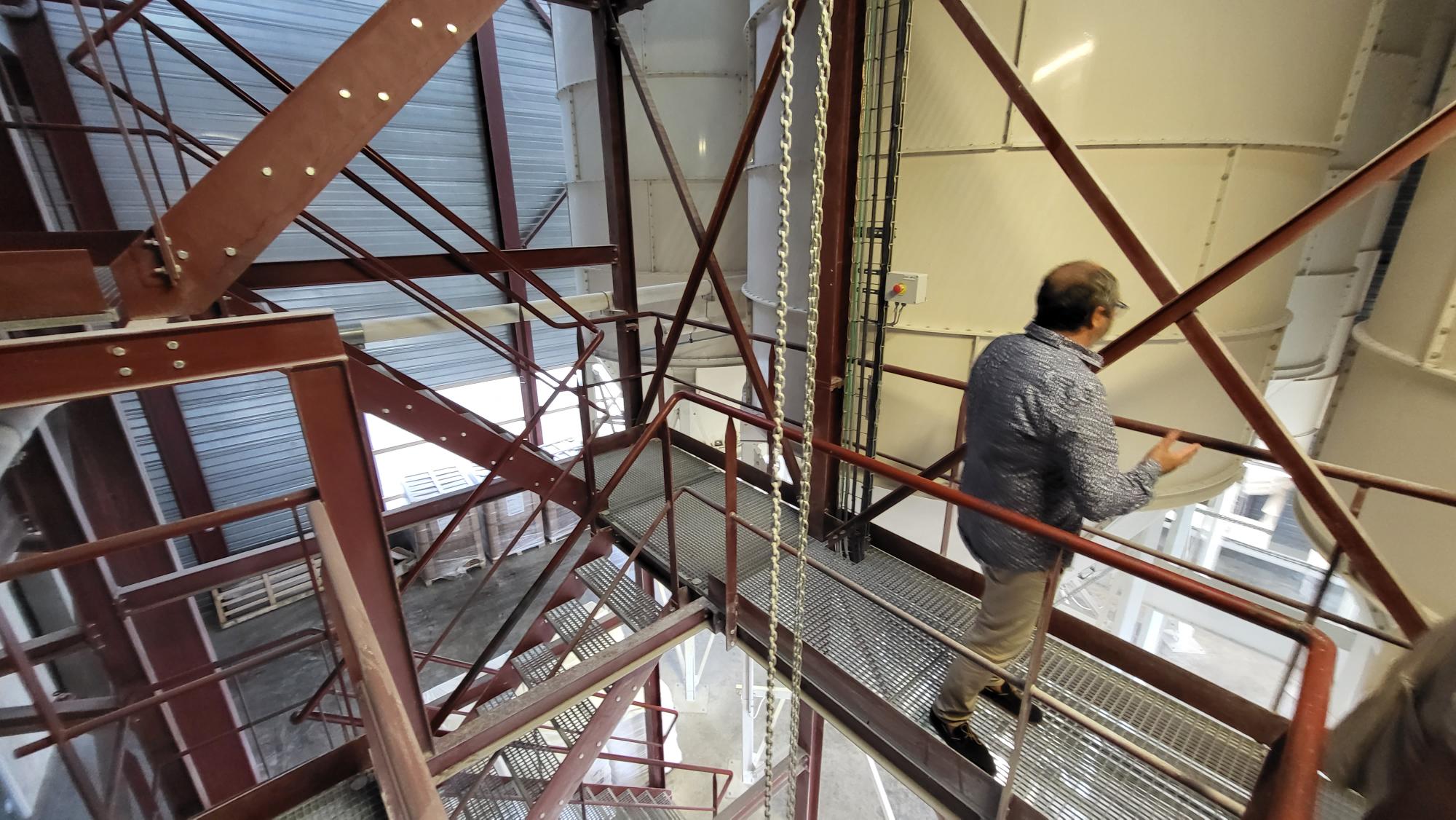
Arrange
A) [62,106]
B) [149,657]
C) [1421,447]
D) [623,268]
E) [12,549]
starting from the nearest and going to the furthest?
[1421,447] < [12,549] < [149,657] < [623,268] < [62,106]

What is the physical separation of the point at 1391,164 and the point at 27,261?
188 inches

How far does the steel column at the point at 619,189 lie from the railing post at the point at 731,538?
2.73m

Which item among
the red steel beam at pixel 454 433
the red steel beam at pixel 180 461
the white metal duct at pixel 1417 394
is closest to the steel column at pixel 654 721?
the red steel beam at pixel 454 433

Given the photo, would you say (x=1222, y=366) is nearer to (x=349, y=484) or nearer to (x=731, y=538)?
(x=731, y=538)

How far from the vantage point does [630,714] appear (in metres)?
7.79

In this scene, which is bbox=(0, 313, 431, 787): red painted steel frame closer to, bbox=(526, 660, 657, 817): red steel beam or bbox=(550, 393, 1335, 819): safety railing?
bbox=(550, 393, 1335, 819): safety railing

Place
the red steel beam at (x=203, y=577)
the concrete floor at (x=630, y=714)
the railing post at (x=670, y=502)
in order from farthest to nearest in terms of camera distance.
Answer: the concrete floor at (x=630, y=714), the red steel beam at (x=203, y=577), the railing post at (x=670, y=502)

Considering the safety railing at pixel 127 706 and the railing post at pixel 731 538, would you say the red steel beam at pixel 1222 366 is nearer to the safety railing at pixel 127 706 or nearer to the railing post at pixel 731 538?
the railing post at pixel 731 538

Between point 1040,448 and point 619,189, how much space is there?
179 inches

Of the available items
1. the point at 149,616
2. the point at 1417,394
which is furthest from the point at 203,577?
the point at 1417,394

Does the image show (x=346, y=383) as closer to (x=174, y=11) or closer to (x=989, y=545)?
(x=989, y=545)

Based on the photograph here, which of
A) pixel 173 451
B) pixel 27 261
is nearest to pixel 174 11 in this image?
pixel 173 451

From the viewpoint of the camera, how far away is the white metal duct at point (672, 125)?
6742mm

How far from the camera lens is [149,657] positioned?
473 cm
